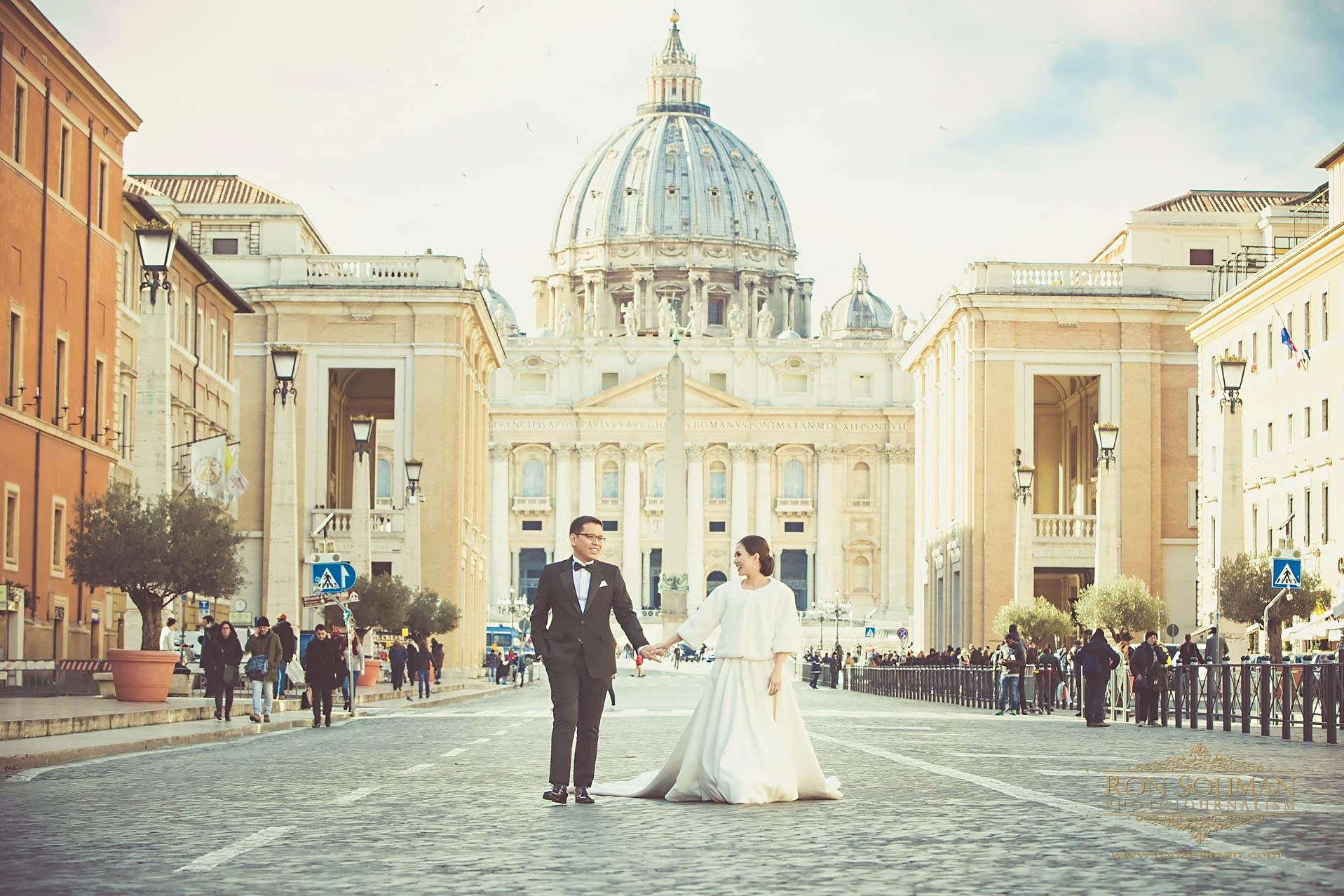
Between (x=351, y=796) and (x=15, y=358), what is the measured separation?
27518mm

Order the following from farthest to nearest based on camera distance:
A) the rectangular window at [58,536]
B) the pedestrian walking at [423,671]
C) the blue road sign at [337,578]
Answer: the pedestrian walking at [423,671], the rectangular window at [58,536], the blue road sign at [337,578]

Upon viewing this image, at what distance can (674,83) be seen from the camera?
188 meters

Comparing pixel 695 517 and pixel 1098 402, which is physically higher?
pixel 1098 402

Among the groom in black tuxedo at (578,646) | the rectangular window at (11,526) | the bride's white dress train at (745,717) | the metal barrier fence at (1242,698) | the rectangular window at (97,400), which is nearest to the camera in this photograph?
the bride's white dress train at (745,717)

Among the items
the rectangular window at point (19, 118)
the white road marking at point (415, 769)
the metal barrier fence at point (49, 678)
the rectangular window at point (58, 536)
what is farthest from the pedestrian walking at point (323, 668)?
the rectangular window at point (19, 118)

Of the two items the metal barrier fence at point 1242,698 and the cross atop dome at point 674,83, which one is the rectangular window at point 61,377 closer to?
the metal barrier fence at point 1242,698

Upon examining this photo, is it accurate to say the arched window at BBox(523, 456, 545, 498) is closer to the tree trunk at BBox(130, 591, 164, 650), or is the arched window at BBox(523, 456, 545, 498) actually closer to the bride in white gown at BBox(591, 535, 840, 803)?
the tree trunk at BBox(130, 591, 164, 650)

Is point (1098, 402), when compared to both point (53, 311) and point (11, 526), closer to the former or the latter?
point (53, 311)

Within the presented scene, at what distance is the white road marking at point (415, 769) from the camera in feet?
52.9

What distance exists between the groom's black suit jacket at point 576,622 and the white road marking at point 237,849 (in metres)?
2.05

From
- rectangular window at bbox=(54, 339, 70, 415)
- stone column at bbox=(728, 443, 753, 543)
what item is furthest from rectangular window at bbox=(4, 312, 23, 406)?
stone column at bbox=(728, 443, 753, 543)

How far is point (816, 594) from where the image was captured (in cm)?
13800

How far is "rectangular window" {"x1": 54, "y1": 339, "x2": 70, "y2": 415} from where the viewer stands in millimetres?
41812

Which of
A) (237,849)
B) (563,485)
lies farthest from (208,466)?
(563,485)
